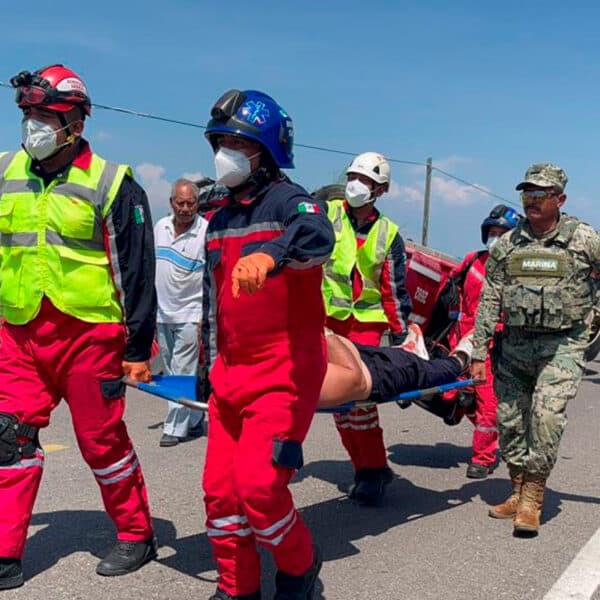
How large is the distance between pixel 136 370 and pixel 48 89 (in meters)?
1.34

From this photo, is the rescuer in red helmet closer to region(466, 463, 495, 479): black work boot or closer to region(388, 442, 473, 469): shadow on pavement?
region(466, 463, 495, 479): black work boot

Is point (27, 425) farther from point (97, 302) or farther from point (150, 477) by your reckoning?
point (150, 477)

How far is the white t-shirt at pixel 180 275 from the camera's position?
734 cm

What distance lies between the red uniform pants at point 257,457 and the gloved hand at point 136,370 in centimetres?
55

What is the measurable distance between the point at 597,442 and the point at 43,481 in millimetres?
4585

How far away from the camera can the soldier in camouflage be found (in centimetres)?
508

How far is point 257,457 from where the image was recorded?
11.3ft

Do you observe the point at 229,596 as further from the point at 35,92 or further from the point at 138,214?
the point at 35,92

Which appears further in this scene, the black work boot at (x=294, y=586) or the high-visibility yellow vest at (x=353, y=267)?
the high-visibility yellow vest at (x=353, y=267)

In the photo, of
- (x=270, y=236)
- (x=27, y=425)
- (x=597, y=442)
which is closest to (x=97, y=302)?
(x=27, y=425)

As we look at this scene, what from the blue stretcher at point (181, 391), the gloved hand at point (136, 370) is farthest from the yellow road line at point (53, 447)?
the gloved hand at point (136, 370)

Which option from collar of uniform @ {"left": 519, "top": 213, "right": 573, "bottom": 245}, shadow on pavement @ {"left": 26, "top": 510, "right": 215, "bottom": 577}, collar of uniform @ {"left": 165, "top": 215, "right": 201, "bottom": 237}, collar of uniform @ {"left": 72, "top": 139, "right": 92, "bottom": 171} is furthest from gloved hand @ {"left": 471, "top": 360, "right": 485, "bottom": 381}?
collar of uniform @ {"left": 165, "top": 215, "right": 201, "bottom": 237}

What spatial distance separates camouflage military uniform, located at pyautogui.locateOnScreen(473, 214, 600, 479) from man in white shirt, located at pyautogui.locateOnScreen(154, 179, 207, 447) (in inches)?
110

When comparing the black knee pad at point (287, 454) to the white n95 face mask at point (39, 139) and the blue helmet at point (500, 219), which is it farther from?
the blue helmet at point (500, 219)
